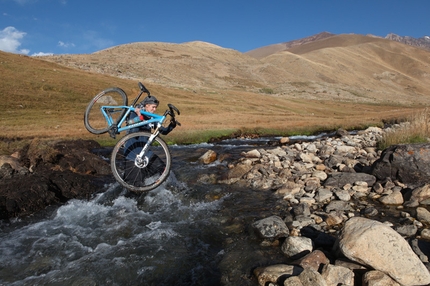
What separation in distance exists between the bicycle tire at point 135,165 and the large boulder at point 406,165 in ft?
27.7

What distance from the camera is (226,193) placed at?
41.1ft

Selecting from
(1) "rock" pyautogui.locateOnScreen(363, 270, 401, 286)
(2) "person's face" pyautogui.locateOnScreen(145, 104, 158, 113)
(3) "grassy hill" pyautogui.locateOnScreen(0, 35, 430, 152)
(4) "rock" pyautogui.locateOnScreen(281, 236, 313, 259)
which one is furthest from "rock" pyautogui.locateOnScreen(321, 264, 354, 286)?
(3) "grassy hill" pyautogui.locateOnScreen(0, 35, 430, 152)

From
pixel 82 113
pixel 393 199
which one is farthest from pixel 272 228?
pixel 82 113

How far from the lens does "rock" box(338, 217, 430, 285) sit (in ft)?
18.2

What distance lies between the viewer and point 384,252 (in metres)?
5.79

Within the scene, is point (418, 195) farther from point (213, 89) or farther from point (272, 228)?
point (213, 89)

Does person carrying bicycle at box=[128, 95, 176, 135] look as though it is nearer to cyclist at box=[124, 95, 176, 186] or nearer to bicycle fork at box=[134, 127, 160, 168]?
cyclist at box=[124, 95, 176, 186]

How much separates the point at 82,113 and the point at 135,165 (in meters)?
39.2

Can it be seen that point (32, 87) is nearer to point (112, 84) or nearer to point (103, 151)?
point (112, 84)

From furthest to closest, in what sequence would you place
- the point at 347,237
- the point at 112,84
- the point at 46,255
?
the point at 112,84, the point at 46,255, the point at 347,237

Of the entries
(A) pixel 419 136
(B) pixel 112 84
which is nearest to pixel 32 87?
(B) pixel 112 84

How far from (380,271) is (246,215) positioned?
16.0ft

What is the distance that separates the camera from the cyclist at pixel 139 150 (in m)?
8.79

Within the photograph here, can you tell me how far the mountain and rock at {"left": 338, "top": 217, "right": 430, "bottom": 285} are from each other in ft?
254
